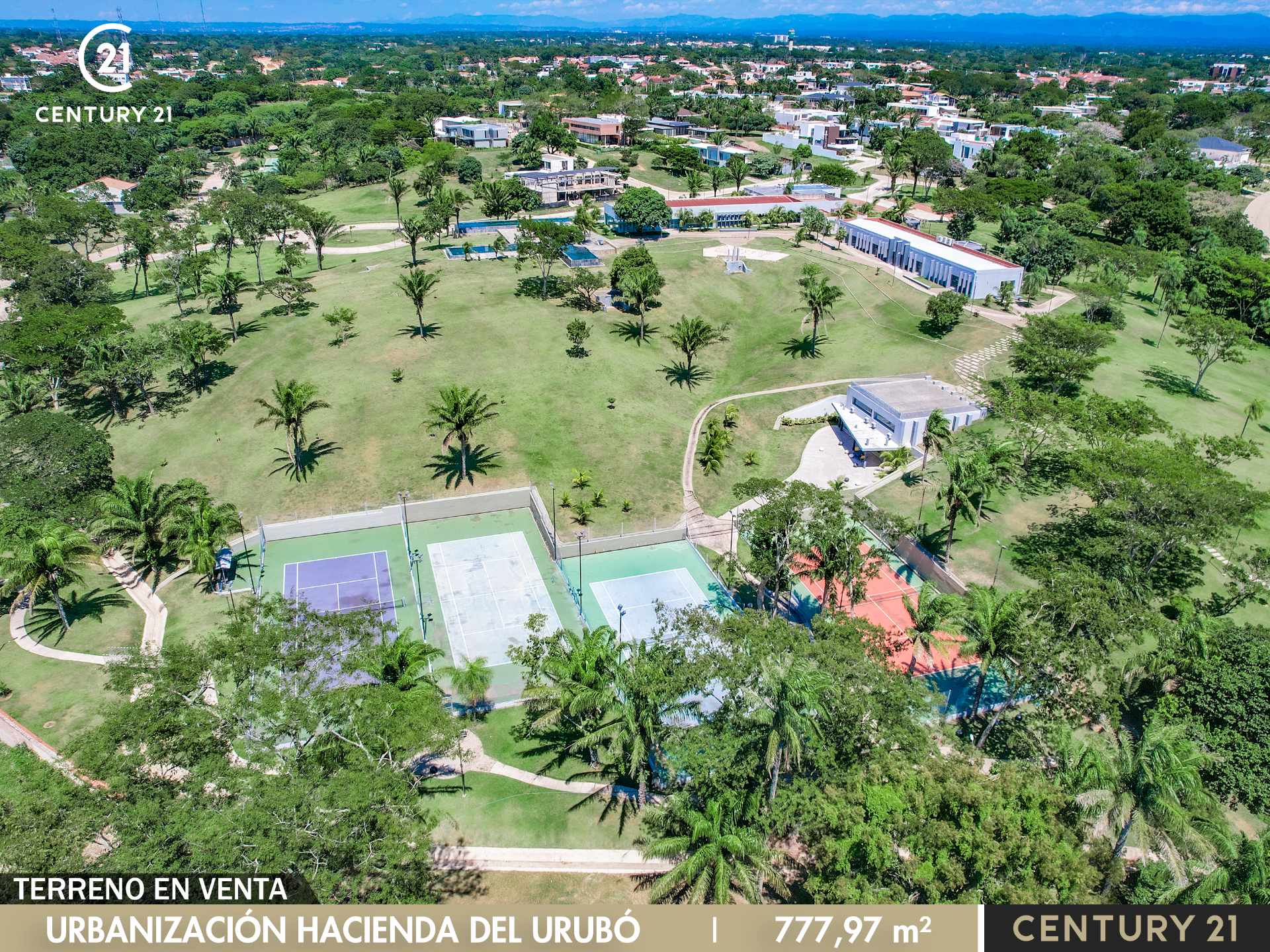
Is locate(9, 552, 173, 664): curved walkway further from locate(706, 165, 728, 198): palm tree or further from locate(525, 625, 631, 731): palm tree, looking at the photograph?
locate(706, 165, 728, 198): palm tree

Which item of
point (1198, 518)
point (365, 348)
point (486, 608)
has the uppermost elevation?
point (1198, 518)

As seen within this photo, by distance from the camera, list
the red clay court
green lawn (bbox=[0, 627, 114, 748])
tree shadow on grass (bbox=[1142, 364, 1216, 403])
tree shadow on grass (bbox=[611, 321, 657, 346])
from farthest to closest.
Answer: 1. tree shadow on grass (bbox=[611, 321, 657, 346])
2. tree shadow on grass (bbox=[1142, 364, 1216, 403])
3. the red clay court
4. green lawn (bbox=[0, 627, 114, 748])

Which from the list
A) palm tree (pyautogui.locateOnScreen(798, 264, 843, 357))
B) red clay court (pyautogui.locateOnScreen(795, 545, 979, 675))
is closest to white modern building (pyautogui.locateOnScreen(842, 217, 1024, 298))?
palm tree (pyautogui.locateOnScreen(798, 264, 843, 357))

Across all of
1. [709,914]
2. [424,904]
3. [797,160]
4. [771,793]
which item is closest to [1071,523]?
[771,793]

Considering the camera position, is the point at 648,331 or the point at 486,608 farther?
the point at 648,331

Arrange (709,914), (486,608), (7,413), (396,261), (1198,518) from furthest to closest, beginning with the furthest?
(396,261) → (7,413) → (486,608) → (1198,518) → (709,914)

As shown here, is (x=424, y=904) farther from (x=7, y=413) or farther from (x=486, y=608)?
(x=7, y=413)

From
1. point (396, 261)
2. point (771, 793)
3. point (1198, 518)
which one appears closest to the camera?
point (771, 793)
